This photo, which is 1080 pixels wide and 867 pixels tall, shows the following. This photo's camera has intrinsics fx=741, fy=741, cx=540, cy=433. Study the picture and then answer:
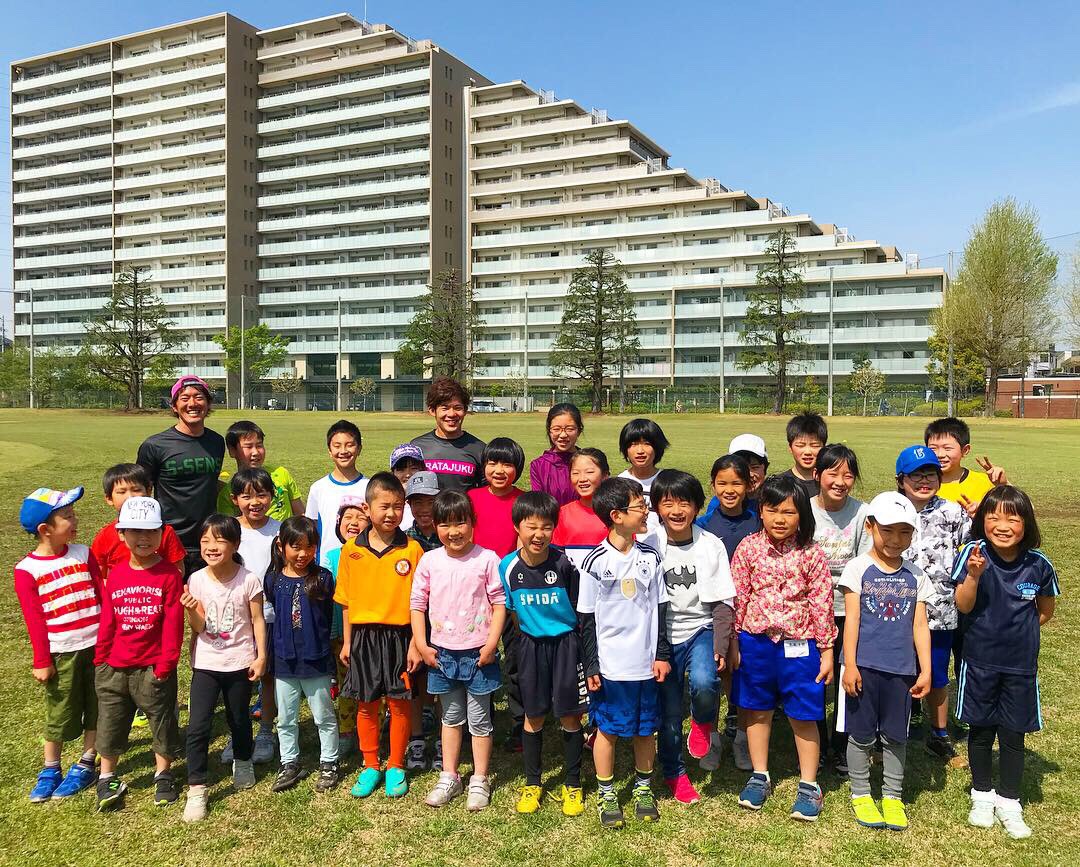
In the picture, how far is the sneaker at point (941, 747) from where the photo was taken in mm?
4078

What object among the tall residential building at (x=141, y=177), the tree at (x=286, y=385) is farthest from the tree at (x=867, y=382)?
the tall residential building at (x=141, y=177)

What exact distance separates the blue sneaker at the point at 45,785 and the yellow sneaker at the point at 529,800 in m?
2.31

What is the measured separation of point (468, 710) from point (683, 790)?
114 centimetres

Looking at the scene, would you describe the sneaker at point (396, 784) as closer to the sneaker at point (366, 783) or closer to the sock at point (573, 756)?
the sneaker at point (366, 783)

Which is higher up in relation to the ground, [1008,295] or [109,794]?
[1008,295]

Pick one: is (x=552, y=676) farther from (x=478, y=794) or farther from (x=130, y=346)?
(x=130, y=346)

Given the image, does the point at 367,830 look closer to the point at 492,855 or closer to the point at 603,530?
the point at 492,855

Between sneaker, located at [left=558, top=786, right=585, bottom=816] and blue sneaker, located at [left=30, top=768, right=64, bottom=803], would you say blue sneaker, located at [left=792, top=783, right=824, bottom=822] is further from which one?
blue sneaker, located at [left=30, top=768, right=64, bottom=803]

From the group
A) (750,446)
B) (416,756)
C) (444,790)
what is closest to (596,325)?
(750,446)

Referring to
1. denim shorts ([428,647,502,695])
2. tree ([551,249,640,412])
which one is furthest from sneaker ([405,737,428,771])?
tree ([551,249,640,412])

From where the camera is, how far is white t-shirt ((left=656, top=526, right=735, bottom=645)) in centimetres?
372

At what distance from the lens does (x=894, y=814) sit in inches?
134

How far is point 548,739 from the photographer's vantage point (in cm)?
445

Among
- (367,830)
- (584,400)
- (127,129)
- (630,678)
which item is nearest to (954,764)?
(630,678)
